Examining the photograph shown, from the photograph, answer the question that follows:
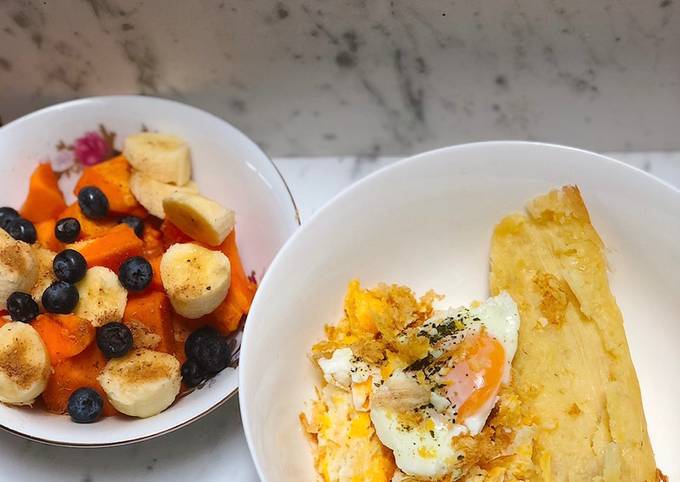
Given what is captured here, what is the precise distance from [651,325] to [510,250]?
0.77 feet

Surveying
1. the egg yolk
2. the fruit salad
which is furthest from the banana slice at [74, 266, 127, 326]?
the egg yolk

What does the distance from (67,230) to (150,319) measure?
0.62ft

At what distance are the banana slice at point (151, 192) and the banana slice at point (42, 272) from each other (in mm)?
158

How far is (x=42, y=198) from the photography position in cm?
142

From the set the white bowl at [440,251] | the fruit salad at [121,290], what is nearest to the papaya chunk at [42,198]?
the fruit salad at [121,290]

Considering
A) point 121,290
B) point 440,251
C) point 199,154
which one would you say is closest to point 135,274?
point 121,290

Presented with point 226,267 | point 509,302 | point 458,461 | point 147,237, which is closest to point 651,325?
point 509,302

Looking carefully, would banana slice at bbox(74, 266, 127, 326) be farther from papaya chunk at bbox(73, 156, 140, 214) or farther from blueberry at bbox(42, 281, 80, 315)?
papaya chunk at bbox(73, 156, 140, 214)

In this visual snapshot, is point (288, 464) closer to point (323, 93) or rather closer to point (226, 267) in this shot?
point (226, 267)

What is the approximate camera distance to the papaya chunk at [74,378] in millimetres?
1274

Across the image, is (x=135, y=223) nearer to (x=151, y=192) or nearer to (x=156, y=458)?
(x=151, y=192)

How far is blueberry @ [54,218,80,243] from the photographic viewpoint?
1.35 meters

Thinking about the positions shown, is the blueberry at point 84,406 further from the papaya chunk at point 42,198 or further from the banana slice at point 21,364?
the papaya chunk at point 42,198

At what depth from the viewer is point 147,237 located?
142 centimetres
